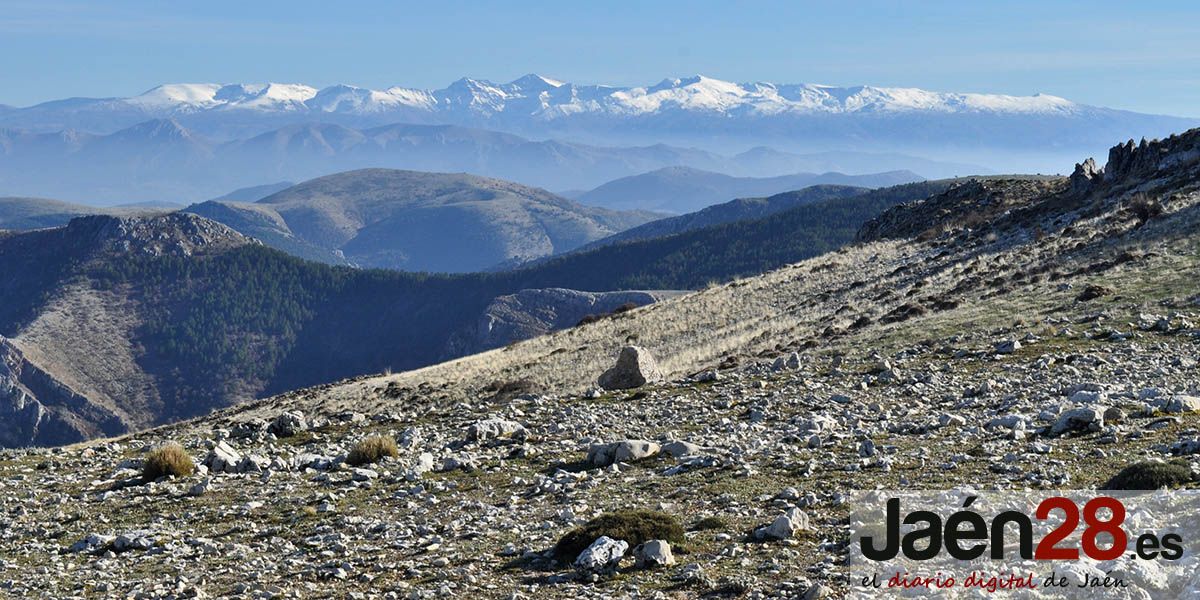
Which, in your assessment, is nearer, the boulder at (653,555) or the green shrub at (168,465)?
the boulder at (653,555)

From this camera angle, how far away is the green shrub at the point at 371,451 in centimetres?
2350

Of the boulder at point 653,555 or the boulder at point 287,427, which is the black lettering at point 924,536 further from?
the boulder at point 287,427

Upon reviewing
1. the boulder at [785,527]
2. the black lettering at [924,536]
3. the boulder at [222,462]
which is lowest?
the boulder at [222,462]

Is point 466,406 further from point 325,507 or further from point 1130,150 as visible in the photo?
point 1130,150

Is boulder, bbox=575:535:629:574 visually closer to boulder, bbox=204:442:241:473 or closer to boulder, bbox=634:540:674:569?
boulder, bbox=634:540:674:569

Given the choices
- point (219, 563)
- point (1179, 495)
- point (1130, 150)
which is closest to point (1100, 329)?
point (1179, 495)

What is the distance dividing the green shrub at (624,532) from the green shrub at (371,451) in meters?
9.35

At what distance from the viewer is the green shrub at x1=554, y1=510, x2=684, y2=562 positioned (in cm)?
1484

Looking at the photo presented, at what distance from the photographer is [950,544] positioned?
13.0 metres

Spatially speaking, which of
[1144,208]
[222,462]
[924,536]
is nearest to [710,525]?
[924,536]

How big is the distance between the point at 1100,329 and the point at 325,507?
2022cm

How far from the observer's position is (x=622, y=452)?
2083 centimetres

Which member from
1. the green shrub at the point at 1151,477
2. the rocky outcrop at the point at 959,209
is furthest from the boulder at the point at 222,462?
the rocky outcrop at the point at 959,209

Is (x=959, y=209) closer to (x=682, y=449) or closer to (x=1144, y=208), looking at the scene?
(x=1144, y=208)
